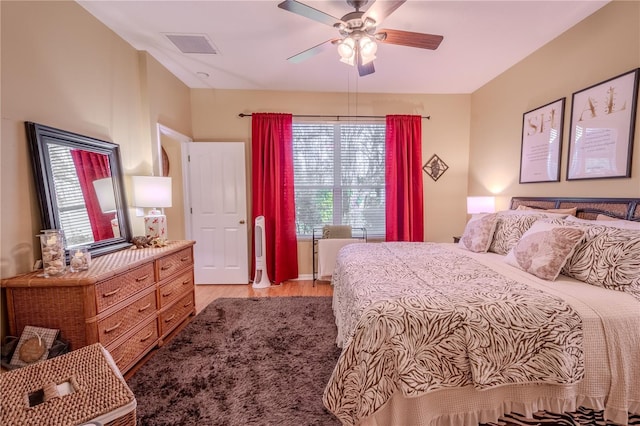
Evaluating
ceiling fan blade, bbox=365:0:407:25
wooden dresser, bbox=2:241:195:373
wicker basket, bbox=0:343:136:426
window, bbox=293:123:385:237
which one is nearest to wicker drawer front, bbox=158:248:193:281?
wooden dresser, bbox=2:241:195:373

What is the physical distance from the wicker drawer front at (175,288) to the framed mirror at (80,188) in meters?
0.51

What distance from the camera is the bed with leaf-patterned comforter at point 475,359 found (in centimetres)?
120

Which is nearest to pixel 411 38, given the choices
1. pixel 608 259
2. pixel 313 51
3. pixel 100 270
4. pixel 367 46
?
pixel 367 46

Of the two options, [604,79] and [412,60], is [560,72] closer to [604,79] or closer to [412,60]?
[604,79]

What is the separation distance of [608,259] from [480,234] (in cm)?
100

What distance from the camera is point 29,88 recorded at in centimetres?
162

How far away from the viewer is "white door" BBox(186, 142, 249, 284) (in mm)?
3617

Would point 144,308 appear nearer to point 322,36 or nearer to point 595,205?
point 322,36

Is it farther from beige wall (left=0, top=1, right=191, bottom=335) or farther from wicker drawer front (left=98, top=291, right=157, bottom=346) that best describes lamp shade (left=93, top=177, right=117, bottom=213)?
wicker drawer front (left=98, top=291, right=157, bottom=346)

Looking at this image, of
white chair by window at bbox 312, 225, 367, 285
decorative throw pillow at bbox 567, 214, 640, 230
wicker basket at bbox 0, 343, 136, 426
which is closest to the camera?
wicker basket at bbox 0, 343, 136, 426

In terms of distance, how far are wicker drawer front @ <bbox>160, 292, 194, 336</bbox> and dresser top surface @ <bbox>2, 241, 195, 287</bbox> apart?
525 millimetres

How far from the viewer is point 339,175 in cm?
394

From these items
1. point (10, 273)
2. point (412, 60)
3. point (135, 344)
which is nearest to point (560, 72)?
point (412, 60)

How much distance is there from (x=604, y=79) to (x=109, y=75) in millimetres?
4072
